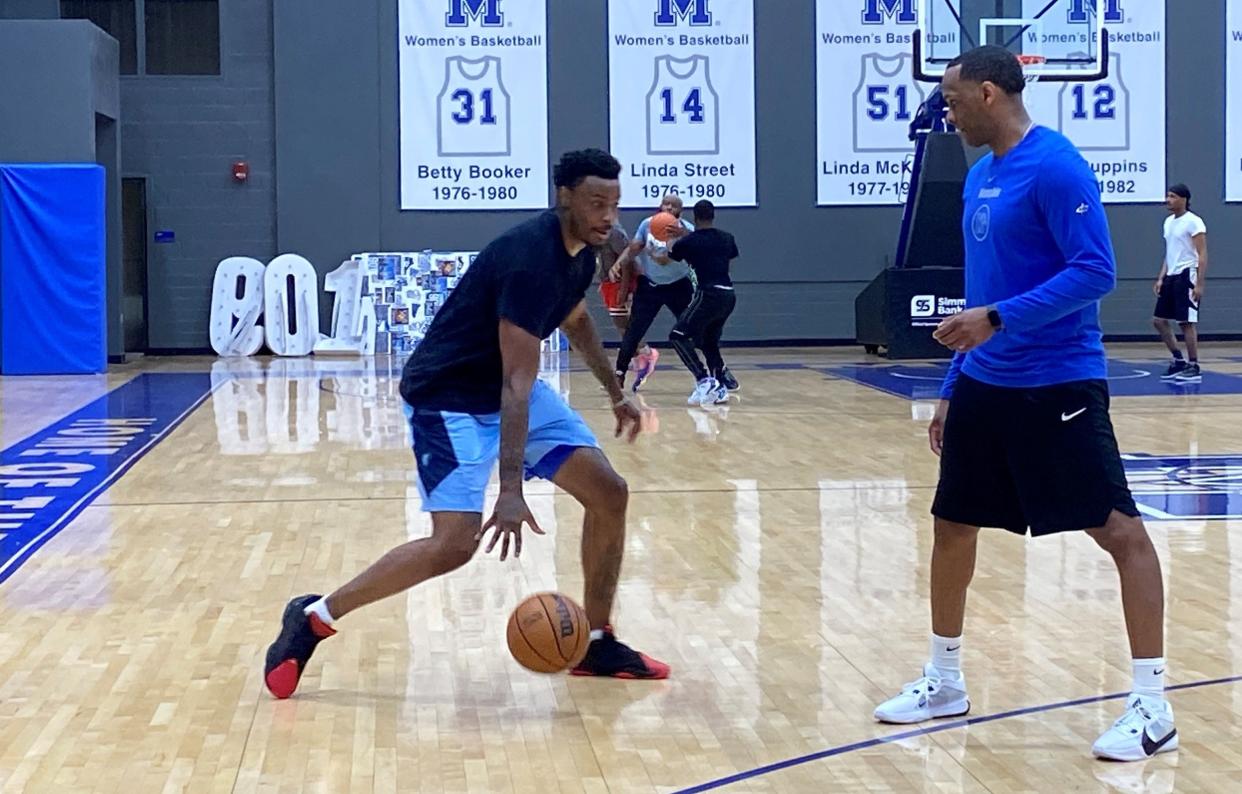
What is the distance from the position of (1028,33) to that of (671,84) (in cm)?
556

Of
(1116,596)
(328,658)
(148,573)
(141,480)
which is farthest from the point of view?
(141,480)

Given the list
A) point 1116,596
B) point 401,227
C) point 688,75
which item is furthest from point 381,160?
point 1116,596

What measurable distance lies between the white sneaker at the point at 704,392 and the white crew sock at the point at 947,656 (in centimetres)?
1051

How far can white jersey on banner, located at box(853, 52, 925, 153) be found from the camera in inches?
950

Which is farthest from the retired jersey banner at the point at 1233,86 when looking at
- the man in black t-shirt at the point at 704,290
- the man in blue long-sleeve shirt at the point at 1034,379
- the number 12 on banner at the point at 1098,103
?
the man in blue long-sleeve shirt at the point at 1034,379

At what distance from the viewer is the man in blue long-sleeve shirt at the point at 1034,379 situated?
4.55 m

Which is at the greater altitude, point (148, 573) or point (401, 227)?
point (401, 227)

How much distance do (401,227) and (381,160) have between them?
1.00 meters

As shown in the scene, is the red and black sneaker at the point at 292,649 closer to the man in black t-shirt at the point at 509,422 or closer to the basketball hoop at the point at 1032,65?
the man in black t-shirt at the point at 509,422

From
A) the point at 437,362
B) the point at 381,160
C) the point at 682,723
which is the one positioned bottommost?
the point at 682,723

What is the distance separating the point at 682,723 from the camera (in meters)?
5.00

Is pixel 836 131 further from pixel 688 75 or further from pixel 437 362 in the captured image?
pixel 437 362

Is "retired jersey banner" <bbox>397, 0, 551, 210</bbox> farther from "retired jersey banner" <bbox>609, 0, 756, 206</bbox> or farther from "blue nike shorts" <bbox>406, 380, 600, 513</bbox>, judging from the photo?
"blue nike shorts" <bbox>406, 380, 600, 513</bbox>

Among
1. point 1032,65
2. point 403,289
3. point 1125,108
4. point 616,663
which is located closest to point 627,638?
point 616,663
